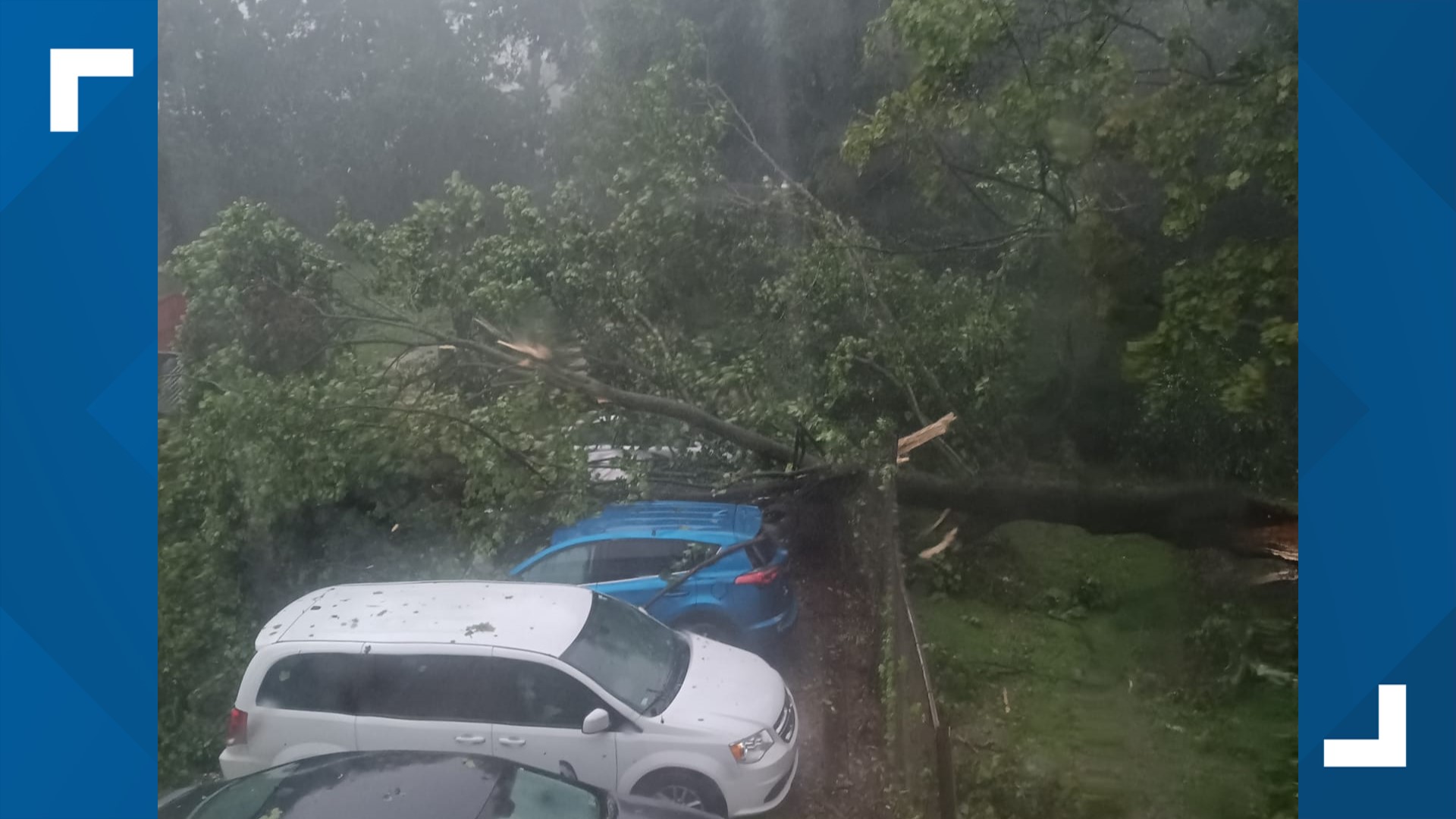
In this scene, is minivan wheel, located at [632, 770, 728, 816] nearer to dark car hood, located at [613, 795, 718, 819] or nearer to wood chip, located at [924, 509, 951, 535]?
dark car hood, located at [613, 795, 718, 819]

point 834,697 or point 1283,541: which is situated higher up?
point 1283,541

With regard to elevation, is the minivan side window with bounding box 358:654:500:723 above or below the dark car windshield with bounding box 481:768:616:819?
above

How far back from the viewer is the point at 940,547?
428 centimetres

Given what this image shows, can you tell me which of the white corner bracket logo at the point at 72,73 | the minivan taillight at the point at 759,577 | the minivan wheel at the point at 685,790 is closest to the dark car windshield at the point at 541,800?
the minivan wheel at the point at 685,790

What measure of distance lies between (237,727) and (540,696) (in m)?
1.24

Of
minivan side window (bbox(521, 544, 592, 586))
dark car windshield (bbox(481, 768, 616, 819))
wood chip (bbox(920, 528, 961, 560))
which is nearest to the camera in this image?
dark car windshield (bbox(481, 768, 616, 819))

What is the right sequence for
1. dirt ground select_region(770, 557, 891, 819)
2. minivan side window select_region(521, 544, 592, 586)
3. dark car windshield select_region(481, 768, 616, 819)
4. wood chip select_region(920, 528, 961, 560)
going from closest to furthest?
1. dark car windshield select_region(481, 768, 616, 819)
2. dirt ground select_region(770, 557, 891, 819)
3. minivan side window select_region(521, 544, 592, 586)
4. wood chip select_region(920, 528, 961, 560)

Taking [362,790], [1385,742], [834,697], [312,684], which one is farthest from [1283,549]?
[312,684]

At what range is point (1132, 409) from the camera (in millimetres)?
4332

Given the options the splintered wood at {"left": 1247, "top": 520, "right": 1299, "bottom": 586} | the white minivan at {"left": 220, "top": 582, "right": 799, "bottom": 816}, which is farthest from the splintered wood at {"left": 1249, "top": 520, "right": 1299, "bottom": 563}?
the white minivan at {"left": 220, "top": 582, "right": 799, "bottom": 816}

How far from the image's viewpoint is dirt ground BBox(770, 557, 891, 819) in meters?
3.95

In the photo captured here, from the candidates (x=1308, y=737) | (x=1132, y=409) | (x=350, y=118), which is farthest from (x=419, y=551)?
(x=1308, y=737)

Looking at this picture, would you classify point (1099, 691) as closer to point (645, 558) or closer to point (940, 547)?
point (940, 547)

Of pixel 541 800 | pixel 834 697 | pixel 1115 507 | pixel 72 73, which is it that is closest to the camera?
pixel 541 800
